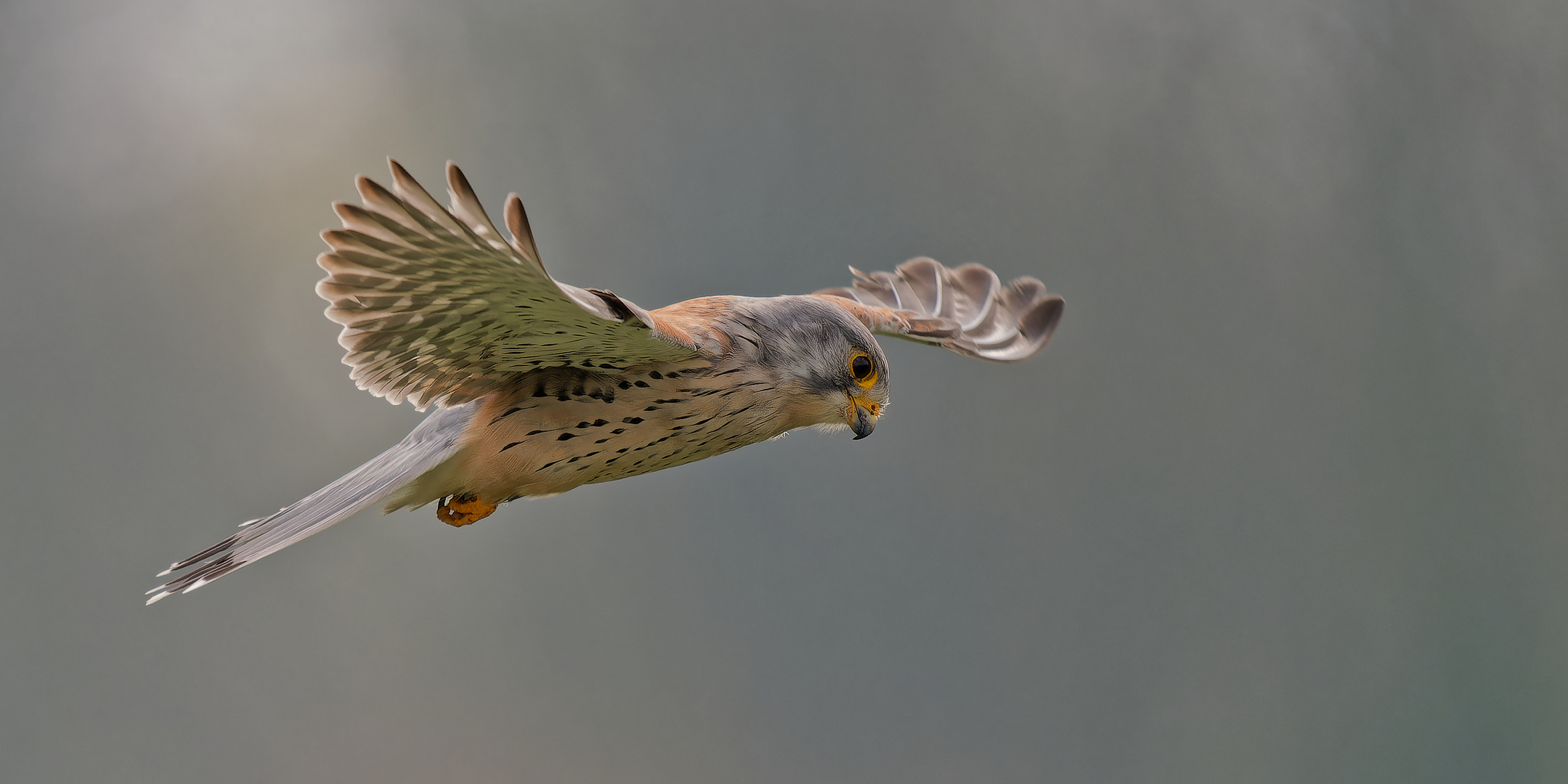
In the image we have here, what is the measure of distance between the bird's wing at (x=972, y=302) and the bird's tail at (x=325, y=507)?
1.41 m

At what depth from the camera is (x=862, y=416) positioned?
2328mm

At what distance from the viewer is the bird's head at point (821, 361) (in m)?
2.23

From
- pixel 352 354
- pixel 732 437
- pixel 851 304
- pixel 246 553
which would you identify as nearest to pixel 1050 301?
pixel 851 304

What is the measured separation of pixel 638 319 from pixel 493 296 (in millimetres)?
239

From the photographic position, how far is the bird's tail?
6.39ft

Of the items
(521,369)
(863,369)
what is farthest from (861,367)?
(521,369)

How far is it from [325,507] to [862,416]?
105cm

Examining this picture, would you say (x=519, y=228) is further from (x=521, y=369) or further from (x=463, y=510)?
(x=463, y=510)

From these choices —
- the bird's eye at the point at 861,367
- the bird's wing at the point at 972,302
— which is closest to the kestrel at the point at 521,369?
the bird's eye at the point at 861,367

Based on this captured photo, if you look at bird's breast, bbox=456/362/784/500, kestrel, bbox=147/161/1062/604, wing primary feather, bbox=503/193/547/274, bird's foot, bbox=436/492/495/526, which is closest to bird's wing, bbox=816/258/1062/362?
kestrel, bbox=147/161/1062/604

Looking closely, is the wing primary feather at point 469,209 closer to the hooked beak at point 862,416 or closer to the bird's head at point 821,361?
the bird's head at point 821,361

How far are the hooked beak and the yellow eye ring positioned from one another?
37 mm

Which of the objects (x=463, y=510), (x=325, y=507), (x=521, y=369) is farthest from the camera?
(x=463, y=510)

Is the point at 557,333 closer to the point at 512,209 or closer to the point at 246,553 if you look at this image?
the point at 512,209
